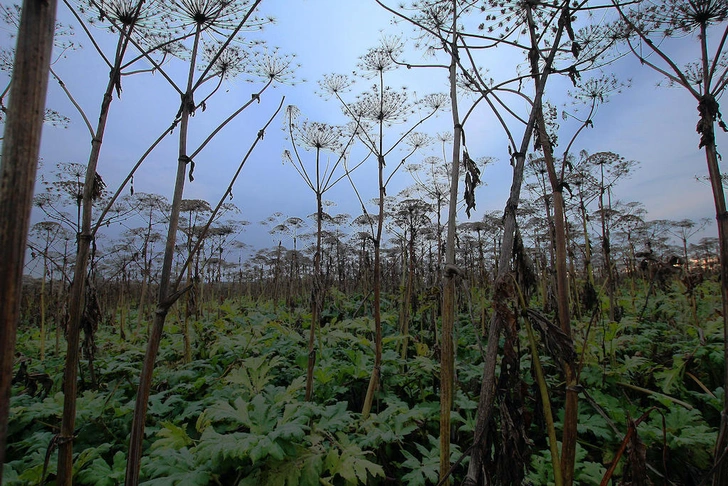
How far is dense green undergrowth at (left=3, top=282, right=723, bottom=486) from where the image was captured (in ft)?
6.48

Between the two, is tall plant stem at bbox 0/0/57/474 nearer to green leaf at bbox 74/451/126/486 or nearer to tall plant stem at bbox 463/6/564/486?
tall plant stem at bbox 463/6/564/486

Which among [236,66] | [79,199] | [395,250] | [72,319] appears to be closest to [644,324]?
[236,66]

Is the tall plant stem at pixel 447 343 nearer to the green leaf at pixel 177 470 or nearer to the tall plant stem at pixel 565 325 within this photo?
the tall plant stem at pixel 565 325

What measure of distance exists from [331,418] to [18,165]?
2.48m

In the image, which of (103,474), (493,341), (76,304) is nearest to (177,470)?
(103,474)

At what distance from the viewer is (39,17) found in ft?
1.72

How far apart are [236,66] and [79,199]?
2.49 meters

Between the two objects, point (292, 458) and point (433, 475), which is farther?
point (433, 475)

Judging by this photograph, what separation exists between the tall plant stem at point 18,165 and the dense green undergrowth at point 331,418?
1.21 metres

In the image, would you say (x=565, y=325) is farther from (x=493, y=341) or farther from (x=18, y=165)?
(x=18, y=165)

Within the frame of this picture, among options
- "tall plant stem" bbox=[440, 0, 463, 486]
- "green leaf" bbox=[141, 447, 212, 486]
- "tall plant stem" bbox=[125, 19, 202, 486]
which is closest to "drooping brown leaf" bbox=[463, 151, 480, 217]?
"tall plant stem" bbox=[440, 0, 463, 486]

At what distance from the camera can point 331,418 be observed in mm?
2508

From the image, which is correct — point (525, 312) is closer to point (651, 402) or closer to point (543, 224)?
point (651, 402)

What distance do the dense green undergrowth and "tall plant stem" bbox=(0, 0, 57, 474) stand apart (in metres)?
1.21
